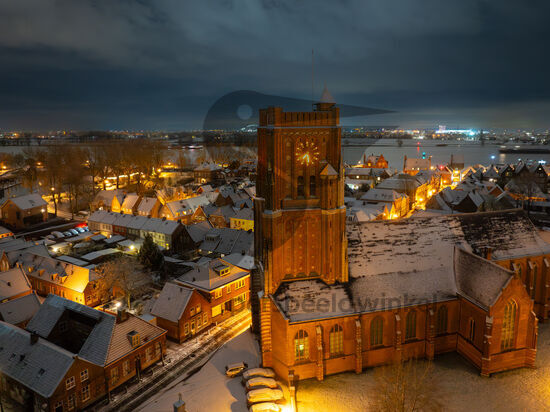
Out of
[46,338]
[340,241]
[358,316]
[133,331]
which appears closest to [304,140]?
[340,241]

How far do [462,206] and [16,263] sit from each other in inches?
3016

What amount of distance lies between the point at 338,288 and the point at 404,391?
8527 mm

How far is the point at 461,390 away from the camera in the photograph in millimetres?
25625

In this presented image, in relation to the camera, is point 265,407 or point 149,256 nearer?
point 265,407

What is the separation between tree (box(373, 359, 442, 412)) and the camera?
21.6m

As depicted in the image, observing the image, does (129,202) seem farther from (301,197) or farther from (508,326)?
(508,326)

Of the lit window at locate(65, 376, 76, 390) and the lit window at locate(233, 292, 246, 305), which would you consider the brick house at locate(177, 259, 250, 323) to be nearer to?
the lit window at locate(233, 292, 246, 305)

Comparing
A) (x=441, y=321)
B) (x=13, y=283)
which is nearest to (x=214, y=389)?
(x=441, y=321)

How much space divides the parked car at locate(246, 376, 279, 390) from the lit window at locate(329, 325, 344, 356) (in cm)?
481

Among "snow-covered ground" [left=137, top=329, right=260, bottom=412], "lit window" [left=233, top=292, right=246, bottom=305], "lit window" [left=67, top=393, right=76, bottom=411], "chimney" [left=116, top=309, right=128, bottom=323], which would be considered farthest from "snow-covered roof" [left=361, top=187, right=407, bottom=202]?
"lit window" [left=67, top=393, right=76, bottom=411]

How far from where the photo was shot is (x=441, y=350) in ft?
96.9

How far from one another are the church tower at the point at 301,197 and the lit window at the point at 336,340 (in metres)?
3.74

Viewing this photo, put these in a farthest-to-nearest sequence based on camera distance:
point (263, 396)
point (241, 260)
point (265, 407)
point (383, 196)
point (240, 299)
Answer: point (383, 196)
point (241, 260)
point (240, 299)
point (263, 396)
point (265, 407)

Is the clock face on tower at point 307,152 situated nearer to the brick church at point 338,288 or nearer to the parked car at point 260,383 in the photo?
the brick church at point 338,288
